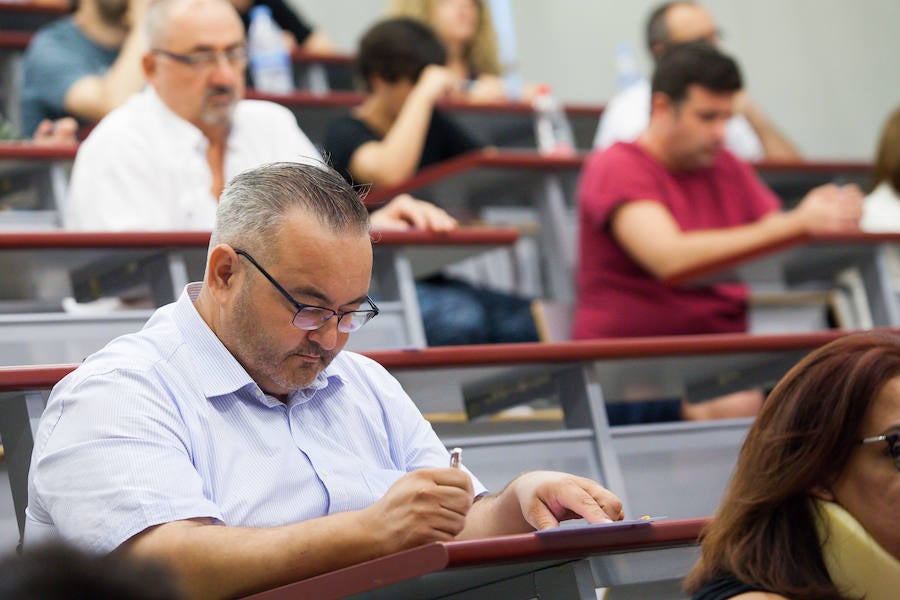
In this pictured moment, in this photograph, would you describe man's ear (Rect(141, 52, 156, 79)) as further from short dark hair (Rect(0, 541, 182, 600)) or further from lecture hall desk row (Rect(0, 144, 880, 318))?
short dark hair (Rect(0, 541, 182, 600))

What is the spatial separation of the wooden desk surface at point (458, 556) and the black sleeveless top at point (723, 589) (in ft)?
0.25

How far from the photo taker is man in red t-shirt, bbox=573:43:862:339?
10.1 feet

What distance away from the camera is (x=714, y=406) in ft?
9.70

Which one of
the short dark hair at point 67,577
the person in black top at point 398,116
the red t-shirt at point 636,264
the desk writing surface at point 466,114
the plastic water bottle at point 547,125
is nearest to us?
the short dark hair at point 67,577

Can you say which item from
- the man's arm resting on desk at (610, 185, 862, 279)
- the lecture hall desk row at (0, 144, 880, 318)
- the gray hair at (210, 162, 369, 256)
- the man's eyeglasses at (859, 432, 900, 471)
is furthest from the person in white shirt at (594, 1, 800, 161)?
the man's eyeglasses at (859, 432, 900, 471)

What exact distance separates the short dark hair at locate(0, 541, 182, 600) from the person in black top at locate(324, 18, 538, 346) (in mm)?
2541

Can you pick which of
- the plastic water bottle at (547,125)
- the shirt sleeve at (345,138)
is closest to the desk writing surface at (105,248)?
the shirt sleeve at (345,138)

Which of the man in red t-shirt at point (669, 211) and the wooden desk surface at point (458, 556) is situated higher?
the man in red t-shirt at point (669, 211)

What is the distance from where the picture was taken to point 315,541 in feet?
4.45

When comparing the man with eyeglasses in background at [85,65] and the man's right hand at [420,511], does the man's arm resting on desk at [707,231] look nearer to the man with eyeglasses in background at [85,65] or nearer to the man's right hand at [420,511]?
the man with eyeglasses in background at [85,65]

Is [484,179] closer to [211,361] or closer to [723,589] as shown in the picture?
[211,361]

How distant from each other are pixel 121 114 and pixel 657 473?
125cm

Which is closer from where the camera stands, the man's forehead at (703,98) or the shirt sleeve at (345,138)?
the man's forehead at (703,98)

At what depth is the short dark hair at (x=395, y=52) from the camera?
3768mm
